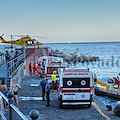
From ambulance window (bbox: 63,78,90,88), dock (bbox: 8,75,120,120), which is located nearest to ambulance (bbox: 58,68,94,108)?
ambulance window (bbox: 63,78,90,88)

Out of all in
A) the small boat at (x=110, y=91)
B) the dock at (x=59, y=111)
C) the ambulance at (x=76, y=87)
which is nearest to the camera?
the dock at (x=59, y=111)

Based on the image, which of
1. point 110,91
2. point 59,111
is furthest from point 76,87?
point 110,91

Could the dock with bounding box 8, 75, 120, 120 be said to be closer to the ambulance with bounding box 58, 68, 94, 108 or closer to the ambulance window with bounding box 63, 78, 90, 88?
the ambulance with bounding box 58, 68, 94, 108

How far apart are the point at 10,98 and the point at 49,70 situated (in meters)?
17.3

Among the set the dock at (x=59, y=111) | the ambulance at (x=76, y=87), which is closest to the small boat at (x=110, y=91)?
the dock at (x=59, y=111)

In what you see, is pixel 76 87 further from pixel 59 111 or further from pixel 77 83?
pixel 59 111

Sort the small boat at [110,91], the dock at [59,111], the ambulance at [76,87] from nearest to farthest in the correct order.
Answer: the dock at [59,111] → the ambulance at [76,87] → the small boat at [110,91]

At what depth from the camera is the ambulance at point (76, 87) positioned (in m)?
12.8

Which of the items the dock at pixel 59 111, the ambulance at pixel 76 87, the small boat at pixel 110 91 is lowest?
the small boat at pixel 110 91

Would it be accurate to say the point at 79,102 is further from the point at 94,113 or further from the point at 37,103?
the point at 37,103

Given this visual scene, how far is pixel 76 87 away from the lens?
12.9m

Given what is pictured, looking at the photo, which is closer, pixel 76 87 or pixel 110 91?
pixel 76 87

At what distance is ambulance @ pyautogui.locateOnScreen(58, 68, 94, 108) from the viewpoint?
1283 centimetres

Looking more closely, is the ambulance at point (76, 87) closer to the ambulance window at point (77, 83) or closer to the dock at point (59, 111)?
the ambulance window at point (77, 83)
